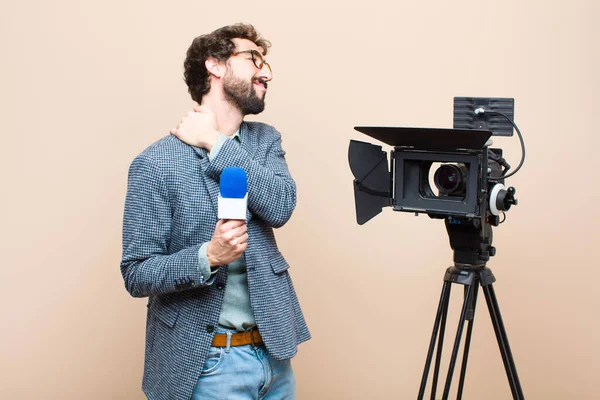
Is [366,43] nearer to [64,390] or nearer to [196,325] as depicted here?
[196,325]

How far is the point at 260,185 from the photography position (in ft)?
6.16

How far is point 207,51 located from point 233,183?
84 cm

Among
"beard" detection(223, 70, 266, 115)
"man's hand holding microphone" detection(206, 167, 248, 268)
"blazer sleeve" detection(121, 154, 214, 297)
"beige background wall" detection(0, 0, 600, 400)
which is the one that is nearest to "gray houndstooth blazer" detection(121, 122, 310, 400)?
"blazer sleeve" detection(121, 154, 214, 297)

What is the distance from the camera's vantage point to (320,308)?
3154mm

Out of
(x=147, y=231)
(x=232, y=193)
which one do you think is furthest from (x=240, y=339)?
(x=232, y=193)

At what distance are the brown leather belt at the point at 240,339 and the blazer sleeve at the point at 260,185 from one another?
31cm

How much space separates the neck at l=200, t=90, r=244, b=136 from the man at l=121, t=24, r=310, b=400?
2.5 inches

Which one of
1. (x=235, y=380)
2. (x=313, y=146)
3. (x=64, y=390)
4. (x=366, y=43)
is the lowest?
(x=64, y=390)

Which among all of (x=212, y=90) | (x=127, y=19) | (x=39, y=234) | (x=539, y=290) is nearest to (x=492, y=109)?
(x=212, y=90)

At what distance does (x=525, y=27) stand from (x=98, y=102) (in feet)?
6.06

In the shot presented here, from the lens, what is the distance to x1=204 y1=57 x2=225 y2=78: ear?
211cm

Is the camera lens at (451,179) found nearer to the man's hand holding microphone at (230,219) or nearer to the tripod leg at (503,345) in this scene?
the tripod leg at (503,345)

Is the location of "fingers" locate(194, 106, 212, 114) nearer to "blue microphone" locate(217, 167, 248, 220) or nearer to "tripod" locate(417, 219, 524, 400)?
"blue microphone" locate(217, 167, 248, 220)

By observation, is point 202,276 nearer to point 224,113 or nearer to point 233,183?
point 233,183
